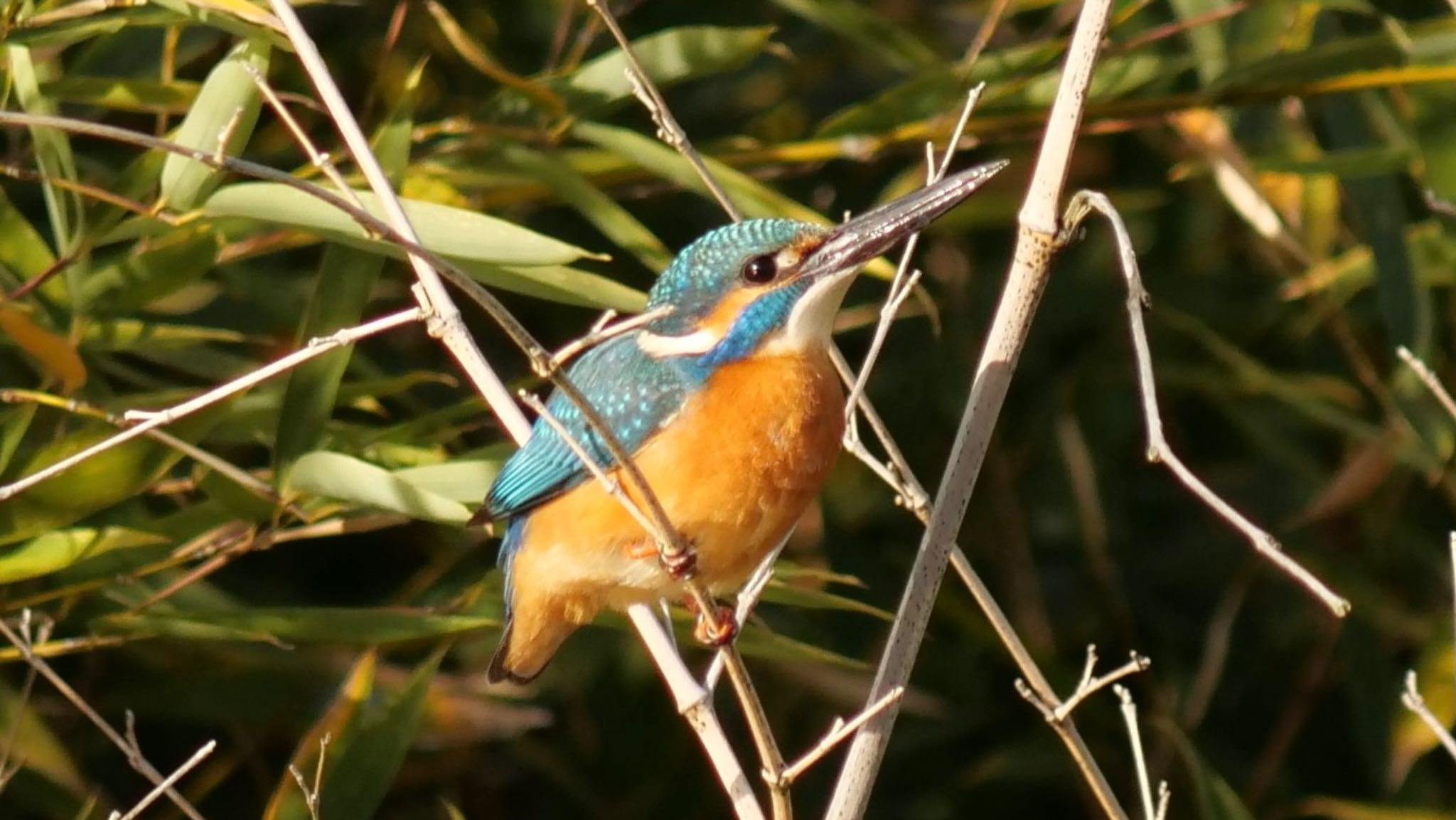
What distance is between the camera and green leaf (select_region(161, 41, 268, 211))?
9.32ft

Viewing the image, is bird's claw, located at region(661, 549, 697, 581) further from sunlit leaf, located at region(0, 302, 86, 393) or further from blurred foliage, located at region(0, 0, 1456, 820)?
sunlit leaf, located at region(0, 302, 86, 393)

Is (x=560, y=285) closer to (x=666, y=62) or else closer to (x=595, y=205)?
(x=595, y=205)

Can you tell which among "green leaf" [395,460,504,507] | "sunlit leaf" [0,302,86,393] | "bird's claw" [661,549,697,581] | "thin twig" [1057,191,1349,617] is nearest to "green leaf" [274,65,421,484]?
"green leaf" [395,460,504,507]

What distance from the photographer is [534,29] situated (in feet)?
14.0

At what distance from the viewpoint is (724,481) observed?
267cm

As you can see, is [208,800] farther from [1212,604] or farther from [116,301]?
[1212,604]

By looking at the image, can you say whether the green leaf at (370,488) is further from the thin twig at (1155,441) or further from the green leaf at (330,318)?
the thin twig at (1155,441)

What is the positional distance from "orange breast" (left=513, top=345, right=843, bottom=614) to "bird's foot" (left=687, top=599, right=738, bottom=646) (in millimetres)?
63

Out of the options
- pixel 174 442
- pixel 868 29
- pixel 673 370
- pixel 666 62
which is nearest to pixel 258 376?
→ pixel 174 442

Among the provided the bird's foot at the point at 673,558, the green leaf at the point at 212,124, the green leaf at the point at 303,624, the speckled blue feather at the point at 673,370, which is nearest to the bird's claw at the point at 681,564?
the bird's foot at the point at 673,558

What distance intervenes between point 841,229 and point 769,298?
0.15 metres

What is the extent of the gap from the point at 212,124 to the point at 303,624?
74 centimetres

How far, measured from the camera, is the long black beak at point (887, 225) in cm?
242

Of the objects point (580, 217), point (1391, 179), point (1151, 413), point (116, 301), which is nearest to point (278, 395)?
point (116, 301)
